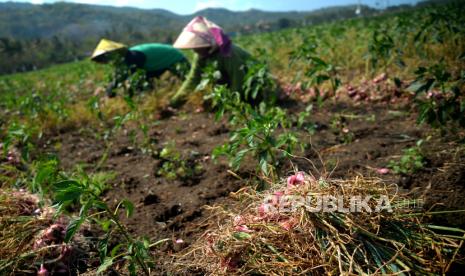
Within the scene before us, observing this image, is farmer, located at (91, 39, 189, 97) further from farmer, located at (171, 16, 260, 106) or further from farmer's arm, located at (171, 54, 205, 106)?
farmer, located at (171, 16, 260, 106)

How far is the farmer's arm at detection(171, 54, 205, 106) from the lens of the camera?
4113 millimetres

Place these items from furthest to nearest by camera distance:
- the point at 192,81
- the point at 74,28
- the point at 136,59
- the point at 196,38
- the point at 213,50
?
the point at 74,28 → the point at 136,59 → the point at 192,81 → the point at 213,50 → the point at 196,38

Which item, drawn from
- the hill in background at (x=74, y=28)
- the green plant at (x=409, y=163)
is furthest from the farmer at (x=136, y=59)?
the hill in background at (x=74, y=28)

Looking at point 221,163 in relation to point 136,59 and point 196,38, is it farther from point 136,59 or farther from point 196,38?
point 136,59

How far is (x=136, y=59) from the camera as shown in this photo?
16.3ft

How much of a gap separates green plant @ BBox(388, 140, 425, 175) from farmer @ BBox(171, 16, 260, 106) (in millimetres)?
2003

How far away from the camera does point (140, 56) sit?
16.5 feet

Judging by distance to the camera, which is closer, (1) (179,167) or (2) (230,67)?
(1) (179,167)

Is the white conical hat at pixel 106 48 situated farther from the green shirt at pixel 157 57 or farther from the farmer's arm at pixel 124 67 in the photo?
the green shirt at pixel 157 57

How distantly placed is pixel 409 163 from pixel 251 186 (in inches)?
39.9

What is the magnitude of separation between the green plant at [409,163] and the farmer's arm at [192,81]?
2640 mm

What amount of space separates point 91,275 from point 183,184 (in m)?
0.94

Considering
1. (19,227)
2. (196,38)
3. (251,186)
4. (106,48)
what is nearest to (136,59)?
(106,48)

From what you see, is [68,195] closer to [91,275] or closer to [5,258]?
[91,275]
